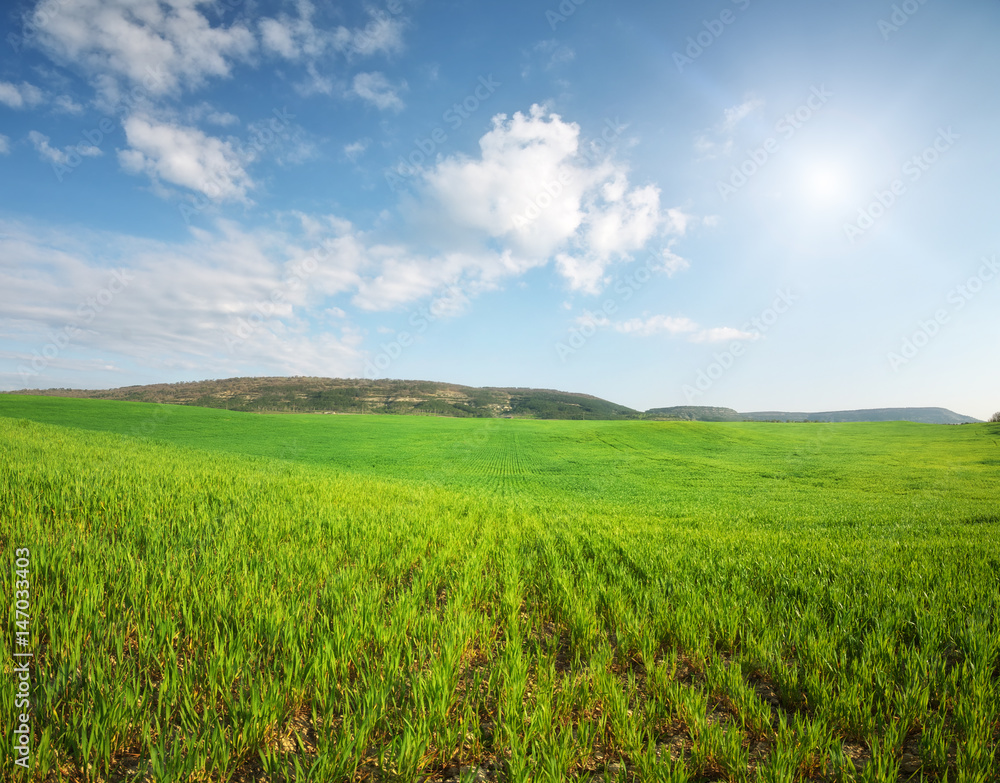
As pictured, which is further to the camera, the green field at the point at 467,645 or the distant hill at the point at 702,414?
the distant hill at the point at 702,414

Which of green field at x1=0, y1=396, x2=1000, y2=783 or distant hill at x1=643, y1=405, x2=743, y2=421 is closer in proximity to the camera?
green field at x1=0, y1=396, x2=1000, y2=783

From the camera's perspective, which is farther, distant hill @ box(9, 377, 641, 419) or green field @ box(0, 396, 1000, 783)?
distant hill @ box(9, 377, 641, 419)

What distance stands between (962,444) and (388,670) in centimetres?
5498

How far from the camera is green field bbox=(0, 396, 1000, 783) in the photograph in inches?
86.2

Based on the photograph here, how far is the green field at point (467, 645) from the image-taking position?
7.18 feet

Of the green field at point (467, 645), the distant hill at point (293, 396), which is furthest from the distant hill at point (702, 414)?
the green field at point (467, 645)

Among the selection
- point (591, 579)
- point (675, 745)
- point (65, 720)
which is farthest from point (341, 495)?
point (675, 745)

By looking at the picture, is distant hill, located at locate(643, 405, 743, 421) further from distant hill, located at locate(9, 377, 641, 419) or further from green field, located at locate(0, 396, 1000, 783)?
green field, located at locate(0, 396, 1000, 783)

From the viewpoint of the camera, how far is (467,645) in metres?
3.42

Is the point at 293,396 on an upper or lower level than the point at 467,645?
upper

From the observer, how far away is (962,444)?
36.1 metres

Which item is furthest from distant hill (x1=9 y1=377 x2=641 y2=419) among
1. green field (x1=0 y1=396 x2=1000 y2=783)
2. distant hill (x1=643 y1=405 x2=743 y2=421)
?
green field (x1=0 y1=396 x2=1000 y2=783)

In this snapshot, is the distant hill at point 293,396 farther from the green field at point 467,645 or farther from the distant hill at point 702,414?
the green field at point 467,645

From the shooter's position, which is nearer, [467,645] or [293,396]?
[467,645]
